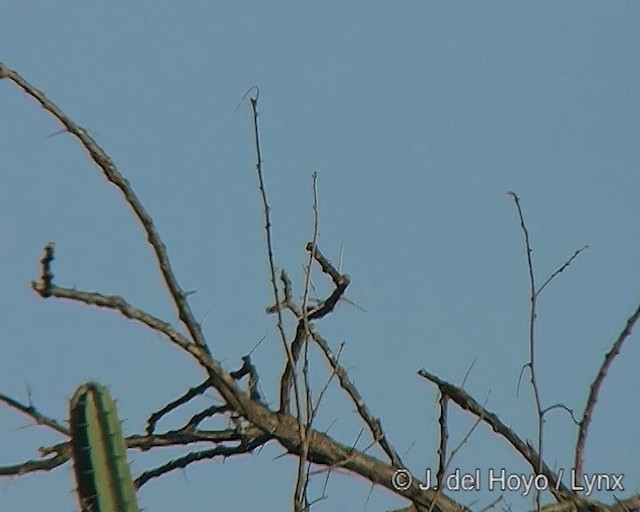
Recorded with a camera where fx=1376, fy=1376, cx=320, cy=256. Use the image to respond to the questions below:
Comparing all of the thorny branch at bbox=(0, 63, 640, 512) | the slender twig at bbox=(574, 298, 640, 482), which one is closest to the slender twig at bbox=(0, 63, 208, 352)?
the thorny branch at bbox=(0, 63, 640, 512)

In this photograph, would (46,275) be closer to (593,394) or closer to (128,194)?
(128,194)

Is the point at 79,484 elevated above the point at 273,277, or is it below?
below

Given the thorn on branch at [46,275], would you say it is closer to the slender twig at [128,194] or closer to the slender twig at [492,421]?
the slender twig at [128,194]

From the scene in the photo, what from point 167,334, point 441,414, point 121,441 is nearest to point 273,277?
point 167,334

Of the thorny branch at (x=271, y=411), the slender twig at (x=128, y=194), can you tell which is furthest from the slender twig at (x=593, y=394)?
the slender twig at (x=128, y=194)

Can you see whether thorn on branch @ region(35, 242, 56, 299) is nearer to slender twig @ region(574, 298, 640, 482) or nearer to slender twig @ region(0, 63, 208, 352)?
slender twig @ region(0, 63, 208, 352)

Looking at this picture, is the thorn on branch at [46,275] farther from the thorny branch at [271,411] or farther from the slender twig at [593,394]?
the slender twig at [593,394]

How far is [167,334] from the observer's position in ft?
9.05

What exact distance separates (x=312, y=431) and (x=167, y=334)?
0.44 metres

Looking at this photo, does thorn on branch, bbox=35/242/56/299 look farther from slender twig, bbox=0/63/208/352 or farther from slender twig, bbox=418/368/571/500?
slender twig, bbox=418/368/571/500

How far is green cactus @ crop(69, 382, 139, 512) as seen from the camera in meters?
2.75

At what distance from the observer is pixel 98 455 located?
2760 mm

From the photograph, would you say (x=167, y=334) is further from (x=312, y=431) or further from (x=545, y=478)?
(x=545, y=478)

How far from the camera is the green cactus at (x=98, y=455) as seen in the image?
2.75 meters
